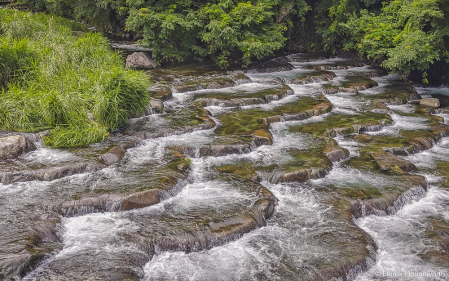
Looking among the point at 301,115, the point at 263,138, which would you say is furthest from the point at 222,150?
the point at 301,115

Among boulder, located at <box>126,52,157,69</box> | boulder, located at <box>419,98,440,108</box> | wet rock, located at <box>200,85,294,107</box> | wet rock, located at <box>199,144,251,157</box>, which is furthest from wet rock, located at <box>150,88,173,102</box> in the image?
boulder, located at <box>419,98,440,108</box>

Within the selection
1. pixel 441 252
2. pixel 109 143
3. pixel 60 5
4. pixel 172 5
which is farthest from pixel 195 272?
pixel 60 5

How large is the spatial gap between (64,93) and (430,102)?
13310 millimetres

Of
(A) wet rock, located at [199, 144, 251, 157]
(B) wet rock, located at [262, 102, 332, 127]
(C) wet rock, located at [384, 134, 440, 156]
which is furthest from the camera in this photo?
(B) wet rock, located at [262, 102, 332, 127]

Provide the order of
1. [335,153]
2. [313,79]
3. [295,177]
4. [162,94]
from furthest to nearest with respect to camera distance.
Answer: [313,79], [162,94], [335,153], [295,177]

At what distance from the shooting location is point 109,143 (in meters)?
10.3

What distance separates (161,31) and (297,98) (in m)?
7.15

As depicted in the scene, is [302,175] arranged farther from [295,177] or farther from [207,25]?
[207,25]

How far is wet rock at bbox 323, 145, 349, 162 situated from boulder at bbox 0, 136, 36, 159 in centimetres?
773

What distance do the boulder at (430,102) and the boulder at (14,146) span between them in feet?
45.3

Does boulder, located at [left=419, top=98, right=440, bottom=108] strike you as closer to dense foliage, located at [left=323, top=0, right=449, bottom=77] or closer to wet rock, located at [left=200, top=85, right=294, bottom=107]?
dense foliage, located at [left=323, top=0, right=449, bottom=77]

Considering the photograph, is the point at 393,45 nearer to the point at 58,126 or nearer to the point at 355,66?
the point at 355,66

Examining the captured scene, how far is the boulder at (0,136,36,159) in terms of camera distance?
9087 mm

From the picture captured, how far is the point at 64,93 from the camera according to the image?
1113 centimetres
